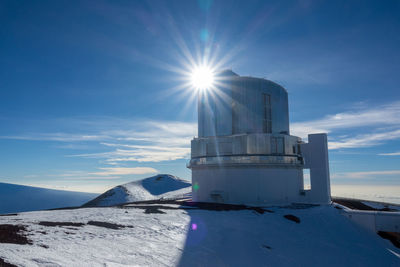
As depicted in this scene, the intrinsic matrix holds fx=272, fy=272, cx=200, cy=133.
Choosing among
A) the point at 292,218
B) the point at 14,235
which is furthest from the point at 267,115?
the point at 14,235

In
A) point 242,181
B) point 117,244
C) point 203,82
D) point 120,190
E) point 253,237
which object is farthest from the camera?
point 120,190

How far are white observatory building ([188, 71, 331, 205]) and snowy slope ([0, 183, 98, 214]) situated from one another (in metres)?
128

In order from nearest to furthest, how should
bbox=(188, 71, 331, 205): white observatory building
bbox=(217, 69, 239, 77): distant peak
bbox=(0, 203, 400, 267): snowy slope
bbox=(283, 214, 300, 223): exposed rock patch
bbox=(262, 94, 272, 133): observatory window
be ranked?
bbox=(0, 203, 400, 267): snowy slope, bbox=(283, 214, 300, 223): exposed rock patch, bbox=(188, 71, 331, 205): white observatory building, bbox=(262, 94, 272, 133): observatory window, bbox=(217, 69, 239, 77): distant peak

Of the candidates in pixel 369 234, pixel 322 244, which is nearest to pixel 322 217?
pixel 369 234

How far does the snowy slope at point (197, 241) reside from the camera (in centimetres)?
819

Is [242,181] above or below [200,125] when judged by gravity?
below

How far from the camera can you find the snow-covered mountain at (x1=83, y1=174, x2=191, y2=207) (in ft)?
149

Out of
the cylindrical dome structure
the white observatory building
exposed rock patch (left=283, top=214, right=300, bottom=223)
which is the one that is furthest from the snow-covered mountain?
exposed rock patch (left=283, top=214, right=300, bottom=223)

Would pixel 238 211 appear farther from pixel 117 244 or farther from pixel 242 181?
pixel 117 244

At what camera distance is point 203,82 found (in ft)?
104

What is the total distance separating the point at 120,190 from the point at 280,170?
33.1 metres

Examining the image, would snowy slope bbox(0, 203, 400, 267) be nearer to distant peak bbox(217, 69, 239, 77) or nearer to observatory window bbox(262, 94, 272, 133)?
observatory window bbox(262, 94, 272, 133)

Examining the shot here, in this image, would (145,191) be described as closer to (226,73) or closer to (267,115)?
(226,73)

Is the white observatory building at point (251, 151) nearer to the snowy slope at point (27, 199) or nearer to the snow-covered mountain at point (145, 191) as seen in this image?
the snow-covered mountain at point (145, 191)
